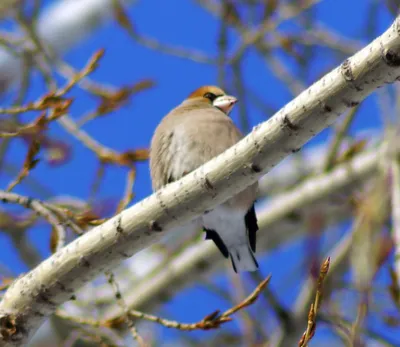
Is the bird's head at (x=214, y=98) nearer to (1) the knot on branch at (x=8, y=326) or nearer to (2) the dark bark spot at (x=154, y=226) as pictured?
(2) the dark bark spot at (x=154, y=226)

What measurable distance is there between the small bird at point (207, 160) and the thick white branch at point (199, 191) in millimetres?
860

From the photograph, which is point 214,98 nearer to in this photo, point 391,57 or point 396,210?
point 396,210

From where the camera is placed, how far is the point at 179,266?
4.85m

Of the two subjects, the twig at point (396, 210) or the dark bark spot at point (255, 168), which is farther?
the twig at point (396, 210)

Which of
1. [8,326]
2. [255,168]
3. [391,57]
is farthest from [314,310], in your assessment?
[8,326]

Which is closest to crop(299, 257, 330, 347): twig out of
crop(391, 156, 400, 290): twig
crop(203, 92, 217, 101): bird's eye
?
crop(391, 156, 400, 290): twig

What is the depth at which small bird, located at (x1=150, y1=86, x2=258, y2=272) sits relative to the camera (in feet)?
10.4

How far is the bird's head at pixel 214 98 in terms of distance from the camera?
3.92 m

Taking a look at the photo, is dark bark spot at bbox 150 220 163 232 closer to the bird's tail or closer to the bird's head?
the bird's tail

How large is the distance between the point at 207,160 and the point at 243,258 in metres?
0.50

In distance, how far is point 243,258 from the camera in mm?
3357

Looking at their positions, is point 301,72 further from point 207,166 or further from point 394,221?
point 207,166

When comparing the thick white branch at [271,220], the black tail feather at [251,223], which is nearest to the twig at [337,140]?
the thick white branch at [271,220]

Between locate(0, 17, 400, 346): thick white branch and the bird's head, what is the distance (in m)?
1.69
